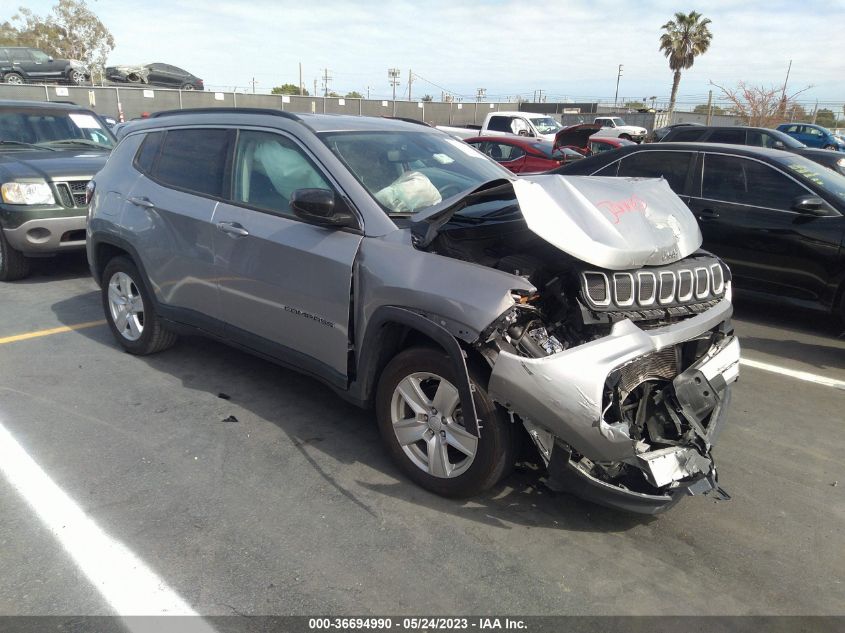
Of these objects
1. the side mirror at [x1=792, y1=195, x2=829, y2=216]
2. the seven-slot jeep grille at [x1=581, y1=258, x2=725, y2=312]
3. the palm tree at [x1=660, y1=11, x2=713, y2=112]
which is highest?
the palm tree at [x1=660, y1=11, x2=713, y2=112]

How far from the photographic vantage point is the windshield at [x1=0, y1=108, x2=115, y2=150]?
8188 millimetres

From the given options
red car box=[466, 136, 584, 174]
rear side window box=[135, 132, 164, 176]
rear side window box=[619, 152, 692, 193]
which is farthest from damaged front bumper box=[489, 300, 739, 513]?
red car box=[466, 136, 584, 174]

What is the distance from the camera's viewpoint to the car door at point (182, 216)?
436 centimetres

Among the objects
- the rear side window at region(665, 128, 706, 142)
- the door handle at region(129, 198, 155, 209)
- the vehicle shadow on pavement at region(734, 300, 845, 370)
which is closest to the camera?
the door handle at region(129, 198, 155, 209)

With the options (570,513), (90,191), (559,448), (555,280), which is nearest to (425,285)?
(555,280)

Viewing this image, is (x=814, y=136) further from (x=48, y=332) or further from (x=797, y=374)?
(x=48, y=332)

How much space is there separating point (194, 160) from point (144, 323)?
1.39 meters

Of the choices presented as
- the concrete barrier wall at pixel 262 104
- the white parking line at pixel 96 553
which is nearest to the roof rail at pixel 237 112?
the white parking line at pixel 96 553

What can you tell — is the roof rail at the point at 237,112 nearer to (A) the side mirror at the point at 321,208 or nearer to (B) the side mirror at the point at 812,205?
(A) the side mirror at the point at 321,208

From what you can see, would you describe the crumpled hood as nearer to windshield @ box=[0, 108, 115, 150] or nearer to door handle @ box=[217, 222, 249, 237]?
door handle @ box=[217, 222, 249, 237]

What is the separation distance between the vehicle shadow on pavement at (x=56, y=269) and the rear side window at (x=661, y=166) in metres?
A: 6.56

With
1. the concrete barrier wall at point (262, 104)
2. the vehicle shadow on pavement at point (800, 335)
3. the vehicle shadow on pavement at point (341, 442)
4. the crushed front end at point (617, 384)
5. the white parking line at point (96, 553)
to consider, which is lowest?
the white parking line at point (96, 553)

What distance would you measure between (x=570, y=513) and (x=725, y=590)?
2.51 ft

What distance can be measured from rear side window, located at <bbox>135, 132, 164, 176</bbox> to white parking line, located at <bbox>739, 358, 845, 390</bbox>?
4972 mm
